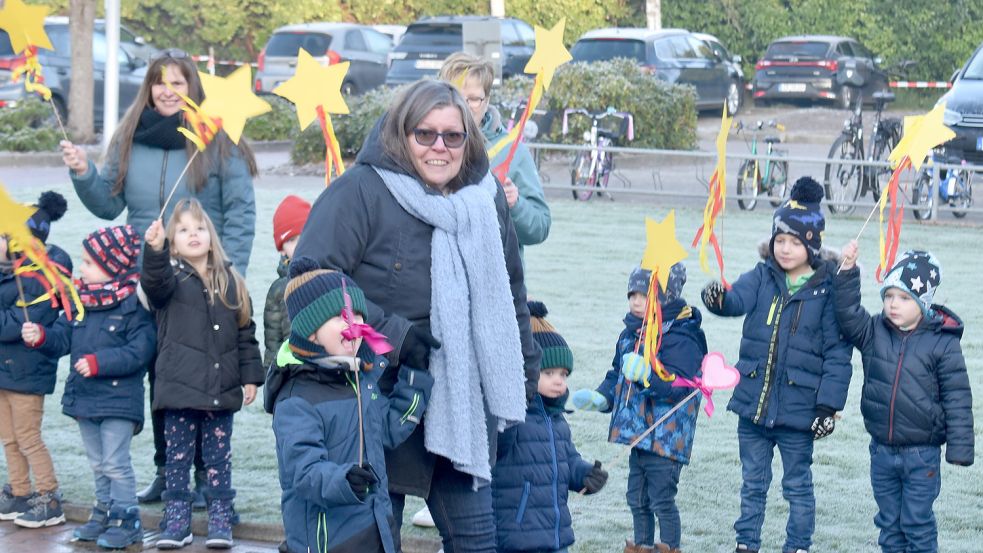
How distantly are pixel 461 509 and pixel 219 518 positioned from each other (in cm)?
171

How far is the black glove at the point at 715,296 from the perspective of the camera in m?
5.38

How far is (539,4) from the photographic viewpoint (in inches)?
1421

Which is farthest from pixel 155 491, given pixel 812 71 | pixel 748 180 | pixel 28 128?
pixel 812 71

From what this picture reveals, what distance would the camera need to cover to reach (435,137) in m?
4.00

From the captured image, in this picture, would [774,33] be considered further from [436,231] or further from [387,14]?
[436,231]

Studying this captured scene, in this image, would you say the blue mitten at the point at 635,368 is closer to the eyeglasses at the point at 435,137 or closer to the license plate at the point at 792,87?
the eyeglasses at the point at 435,137

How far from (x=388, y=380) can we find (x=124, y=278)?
6.13 ft

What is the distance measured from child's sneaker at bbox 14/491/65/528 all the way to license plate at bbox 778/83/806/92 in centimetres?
2583

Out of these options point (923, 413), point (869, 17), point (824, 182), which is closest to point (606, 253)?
point (824, 182)

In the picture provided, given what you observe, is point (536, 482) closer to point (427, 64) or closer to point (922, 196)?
point (922, 196)

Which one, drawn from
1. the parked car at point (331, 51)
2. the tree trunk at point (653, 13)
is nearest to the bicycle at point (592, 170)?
the parked car at point (331, 51)

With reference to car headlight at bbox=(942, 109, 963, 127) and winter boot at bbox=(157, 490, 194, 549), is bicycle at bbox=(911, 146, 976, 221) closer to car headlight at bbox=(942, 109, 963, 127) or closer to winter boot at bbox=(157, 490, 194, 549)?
car headlight at bbox=(942, 109, 963, 127)

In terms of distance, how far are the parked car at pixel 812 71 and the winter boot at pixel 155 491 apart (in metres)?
25.1

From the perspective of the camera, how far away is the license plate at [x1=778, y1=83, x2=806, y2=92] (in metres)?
30.1
